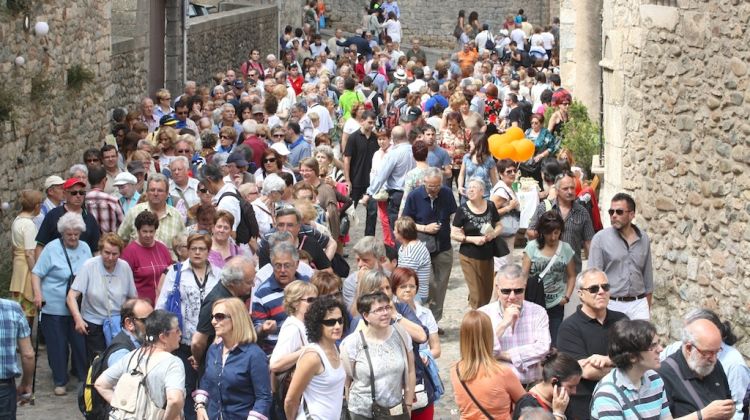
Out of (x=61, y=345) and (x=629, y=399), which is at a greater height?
(x=629, y=399)

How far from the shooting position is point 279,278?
10.1m

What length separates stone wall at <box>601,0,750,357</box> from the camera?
11508mm

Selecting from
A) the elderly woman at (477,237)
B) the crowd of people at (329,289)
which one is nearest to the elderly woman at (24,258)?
the crowd of people at (329,289)

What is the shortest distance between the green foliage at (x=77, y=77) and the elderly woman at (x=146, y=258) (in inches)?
221

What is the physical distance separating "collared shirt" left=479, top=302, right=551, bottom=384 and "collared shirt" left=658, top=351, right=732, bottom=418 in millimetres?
1092

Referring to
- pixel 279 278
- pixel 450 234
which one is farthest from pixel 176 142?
pixel 279 278

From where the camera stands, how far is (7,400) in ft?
30.5

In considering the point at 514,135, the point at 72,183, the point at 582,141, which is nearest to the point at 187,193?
the point at 72,183

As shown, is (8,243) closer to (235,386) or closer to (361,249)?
(361,249)

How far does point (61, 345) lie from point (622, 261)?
4.16m

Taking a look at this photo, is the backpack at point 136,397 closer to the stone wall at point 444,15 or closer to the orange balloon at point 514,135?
the orange balloon at point 514,135

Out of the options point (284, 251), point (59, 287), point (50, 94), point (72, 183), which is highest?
point (50, 94)

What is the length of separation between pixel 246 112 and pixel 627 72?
6660 mm

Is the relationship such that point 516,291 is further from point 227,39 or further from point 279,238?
point 227,39
